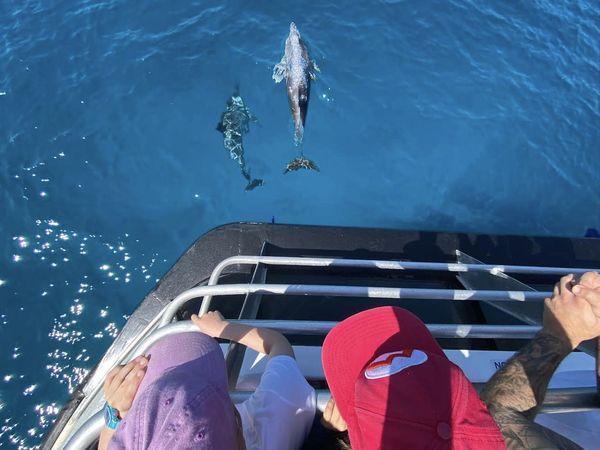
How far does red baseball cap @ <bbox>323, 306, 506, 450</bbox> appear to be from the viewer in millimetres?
1564

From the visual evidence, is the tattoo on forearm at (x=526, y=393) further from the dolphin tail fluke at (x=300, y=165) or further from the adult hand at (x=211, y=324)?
the dolphin tail fluke at (x=300, y=165)

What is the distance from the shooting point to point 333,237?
4.61 m

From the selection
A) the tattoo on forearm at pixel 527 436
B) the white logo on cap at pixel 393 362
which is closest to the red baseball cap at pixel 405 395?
the white logo on cap at pixel 393 362

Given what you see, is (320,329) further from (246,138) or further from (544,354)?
(246,138)

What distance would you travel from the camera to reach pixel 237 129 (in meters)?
7.71

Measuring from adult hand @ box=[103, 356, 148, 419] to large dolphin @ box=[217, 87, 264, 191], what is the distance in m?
5.64

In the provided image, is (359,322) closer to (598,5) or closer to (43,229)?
(43,229)

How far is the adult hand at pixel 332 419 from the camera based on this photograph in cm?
227

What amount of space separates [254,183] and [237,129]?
113 cm

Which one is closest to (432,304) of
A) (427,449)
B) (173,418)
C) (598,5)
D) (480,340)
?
(480,340)

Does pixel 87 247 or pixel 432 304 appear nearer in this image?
pixel 432 304

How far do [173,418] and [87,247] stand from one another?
5.55m

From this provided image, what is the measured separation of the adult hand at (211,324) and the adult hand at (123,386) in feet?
2.32

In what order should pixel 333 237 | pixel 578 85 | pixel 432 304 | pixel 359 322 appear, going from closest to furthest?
pixel 359 322
pixel 432 304
pixel 333 237
pixel 578 85
